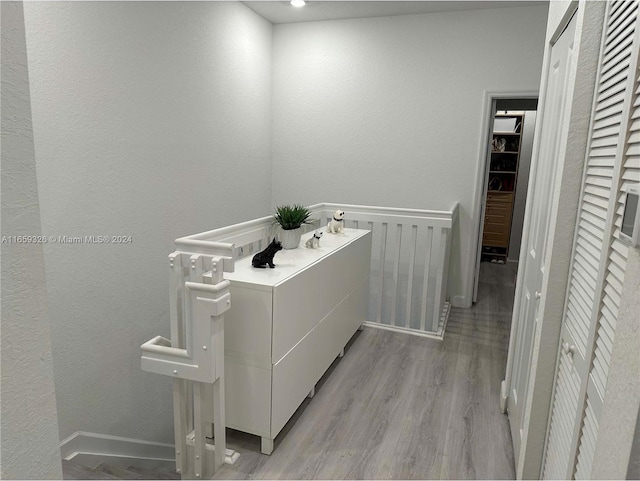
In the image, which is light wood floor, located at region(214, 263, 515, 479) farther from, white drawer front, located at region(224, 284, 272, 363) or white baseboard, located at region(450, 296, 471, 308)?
white baseboard, located at region(450, 296, 471, 308)

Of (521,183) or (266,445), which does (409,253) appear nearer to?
(266,445)

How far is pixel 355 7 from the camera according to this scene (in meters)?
3.90

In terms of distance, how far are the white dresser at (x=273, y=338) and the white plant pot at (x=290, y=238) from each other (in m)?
0.06

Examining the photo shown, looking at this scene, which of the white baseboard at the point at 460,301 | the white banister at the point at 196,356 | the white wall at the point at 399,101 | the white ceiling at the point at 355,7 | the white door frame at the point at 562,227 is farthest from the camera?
the white baseboard at the point at 460,301

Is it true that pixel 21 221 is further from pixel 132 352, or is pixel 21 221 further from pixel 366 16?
pixel 366 16

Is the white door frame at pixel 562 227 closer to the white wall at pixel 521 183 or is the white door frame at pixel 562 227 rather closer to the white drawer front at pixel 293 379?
the white drawer front at pixel 293 379

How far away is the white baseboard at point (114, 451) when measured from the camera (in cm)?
274

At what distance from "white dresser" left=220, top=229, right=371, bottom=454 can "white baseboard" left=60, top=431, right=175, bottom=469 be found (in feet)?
4.44

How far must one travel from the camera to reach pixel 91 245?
2.63 m

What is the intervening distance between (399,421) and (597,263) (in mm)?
1630

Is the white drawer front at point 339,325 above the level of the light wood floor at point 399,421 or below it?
above

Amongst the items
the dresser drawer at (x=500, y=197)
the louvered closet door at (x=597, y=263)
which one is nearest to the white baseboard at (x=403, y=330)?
the louvered closet door at (x=597, y=263)

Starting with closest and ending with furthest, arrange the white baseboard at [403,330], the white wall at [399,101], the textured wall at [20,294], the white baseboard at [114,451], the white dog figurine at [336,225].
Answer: the textured wall at [20,294] → the white baseboard at [114,451] → the white dog figurine at [336,225] → the white baseboard at [403,330] → the white wall at [399,101]

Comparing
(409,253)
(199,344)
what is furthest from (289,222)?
(409,253)
